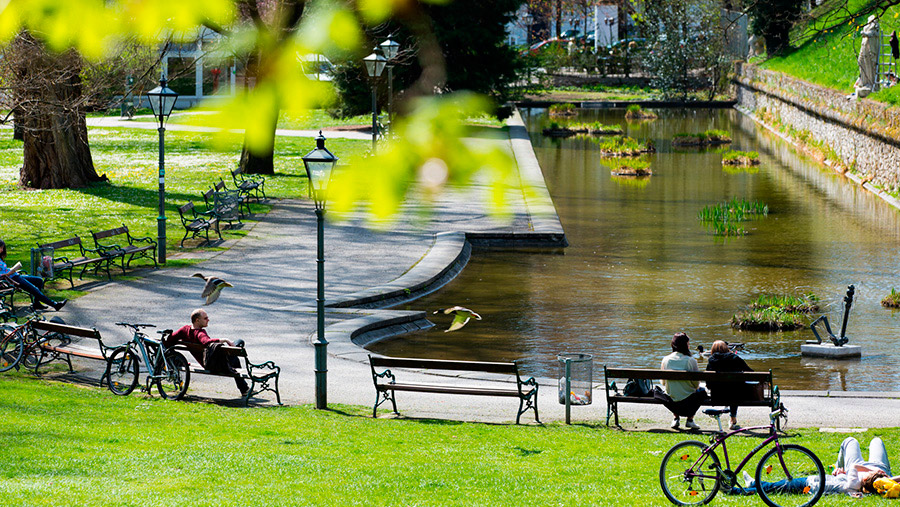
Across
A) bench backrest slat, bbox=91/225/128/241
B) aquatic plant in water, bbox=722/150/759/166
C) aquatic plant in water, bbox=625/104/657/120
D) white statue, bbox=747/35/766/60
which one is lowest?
bench backrest slat, bbox=91/225/128/241

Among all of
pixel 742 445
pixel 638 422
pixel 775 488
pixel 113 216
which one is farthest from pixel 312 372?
pixel 113 216

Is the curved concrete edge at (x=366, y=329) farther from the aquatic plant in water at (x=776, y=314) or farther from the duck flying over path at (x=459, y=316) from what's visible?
the aquatic plant in water at (x=776, y=314)

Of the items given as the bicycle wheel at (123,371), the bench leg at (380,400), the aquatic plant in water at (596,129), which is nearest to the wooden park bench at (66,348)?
the bicycle wheel at (123,371)

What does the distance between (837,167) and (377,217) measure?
118ft

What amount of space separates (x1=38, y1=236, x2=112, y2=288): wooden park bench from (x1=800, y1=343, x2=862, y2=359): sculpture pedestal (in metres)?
10.7

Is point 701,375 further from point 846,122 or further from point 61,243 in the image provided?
point 846,122

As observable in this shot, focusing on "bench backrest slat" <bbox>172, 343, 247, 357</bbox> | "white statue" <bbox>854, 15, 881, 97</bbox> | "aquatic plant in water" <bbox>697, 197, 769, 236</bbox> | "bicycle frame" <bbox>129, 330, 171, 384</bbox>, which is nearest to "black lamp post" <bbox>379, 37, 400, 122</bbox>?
"bench backrest slat" <bbox>172, 343, 247, 357</bbox>

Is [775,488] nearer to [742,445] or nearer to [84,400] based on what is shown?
[742,445]

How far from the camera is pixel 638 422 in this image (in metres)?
11.1

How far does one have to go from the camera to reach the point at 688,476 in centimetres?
786

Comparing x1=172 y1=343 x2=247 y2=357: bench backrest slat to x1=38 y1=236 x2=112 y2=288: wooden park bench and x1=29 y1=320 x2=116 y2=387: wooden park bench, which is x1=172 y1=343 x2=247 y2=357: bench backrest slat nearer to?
x1=29 y1=320 x2=116 y2=387: wooden park bench

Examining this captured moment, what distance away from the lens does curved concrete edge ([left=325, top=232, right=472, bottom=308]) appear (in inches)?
648

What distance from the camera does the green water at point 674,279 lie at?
1452cm

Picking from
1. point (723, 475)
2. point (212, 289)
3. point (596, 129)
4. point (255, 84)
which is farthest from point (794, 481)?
point (596, 129)
